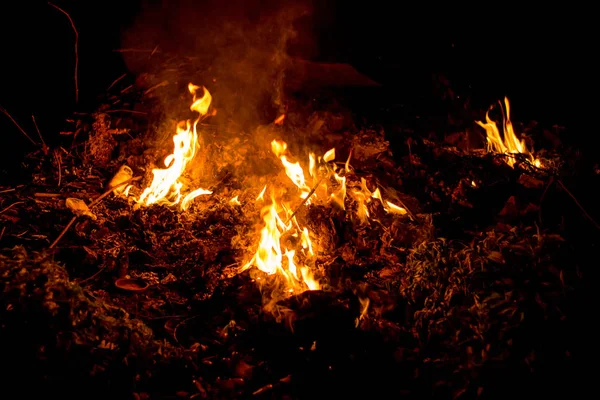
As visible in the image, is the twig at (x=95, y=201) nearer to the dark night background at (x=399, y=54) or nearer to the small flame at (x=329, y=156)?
the dark night background at (x=399, y=54)

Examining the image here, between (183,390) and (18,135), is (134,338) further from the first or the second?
(18,135)

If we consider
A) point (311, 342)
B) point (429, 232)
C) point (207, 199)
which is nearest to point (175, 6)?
point (207, 199)

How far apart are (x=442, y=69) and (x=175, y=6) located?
3.46m

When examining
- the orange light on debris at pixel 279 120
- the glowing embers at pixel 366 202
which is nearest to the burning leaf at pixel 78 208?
the orange light on debris at pixel 279 120

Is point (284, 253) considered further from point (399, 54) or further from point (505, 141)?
point (399, 54)

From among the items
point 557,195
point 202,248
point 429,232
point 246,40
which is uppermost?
point 246,40

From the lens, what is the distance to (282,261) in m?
3.54

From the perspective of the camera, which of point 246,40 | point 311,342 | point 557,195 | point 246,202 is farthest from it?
point 246,40

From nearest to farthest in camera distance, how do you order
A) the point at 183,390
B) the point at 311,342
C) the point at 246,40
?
the point at 183,390
the point at 311,342
the point at 246,40

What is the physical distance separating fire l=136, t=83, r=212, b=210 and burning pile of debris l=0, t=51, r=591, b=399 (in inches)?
0.7

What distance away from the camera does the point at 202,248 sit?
360 centimetres

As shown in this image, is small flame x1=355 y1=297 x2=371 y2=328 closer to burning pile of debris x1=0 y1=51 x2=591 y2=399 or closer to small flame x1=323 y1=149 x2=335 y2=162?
burning pile of debris x1=0 y1=51 x2=591 y2=399

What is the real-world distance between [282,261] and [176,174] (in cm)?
139

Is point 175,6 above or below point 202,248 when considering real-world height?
above
